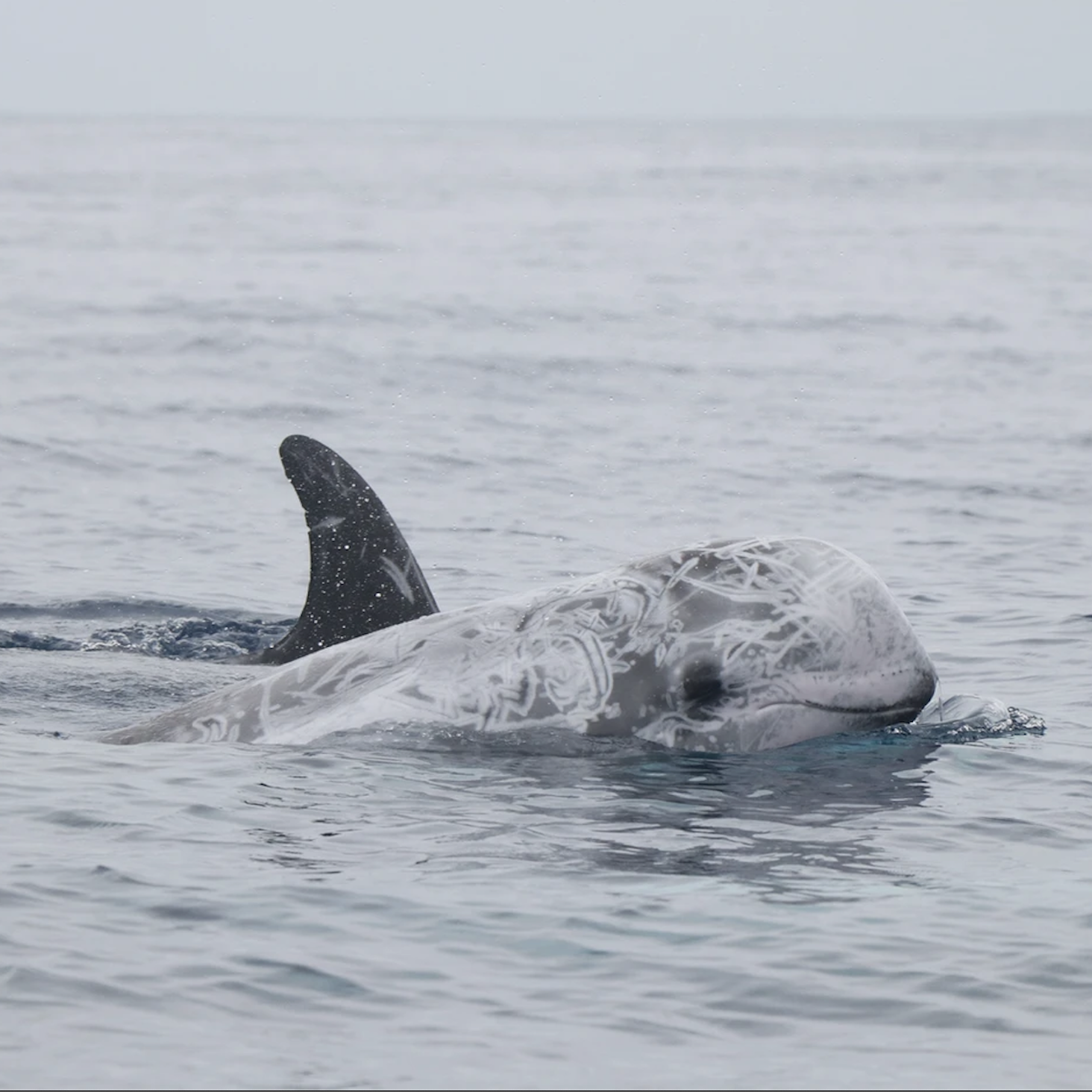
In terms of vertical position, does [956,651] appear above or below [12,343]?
below

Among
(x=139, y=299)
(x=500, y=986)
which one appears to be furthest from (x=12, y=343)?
(x=500, y=986)

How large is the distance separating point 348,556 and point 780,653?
9.58 ft

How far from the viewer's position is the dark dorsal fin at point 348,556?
11.1 metres

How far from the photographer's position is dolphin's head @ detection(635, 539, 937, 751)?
923cm

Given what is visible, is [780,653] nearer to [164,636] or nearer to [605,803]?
[605,803]

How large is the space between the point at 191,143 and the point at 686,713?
6153 inches

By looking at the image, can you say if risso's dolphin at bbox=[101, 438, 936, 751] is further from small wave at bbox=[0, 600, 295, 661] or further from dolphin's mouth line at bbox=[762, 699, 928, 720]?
small wave at bbox=[0, 600, 295, 661]

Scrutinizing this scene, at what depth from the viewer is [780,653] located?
30.2ft

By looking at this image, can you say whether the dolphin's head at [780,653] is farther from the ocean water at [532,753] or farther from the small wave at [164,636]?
the small wave at [164,636]

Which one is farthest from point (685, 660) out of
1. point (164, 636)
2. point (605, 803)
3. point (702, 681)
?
point (164, 636)

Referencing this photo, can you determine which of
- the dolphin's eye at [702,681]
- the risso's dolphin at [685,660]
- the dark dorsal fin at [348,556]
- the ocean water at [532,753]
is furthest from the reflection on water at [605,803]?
the dark dorsal fin at [348,556]

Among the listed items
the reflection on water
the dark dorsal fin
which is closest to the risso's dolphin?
the reflection on water

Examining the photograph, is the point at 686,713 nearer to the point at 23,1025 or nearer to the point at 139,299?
the point at 23,1025

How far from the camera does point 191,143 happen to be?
15962 centimetres
